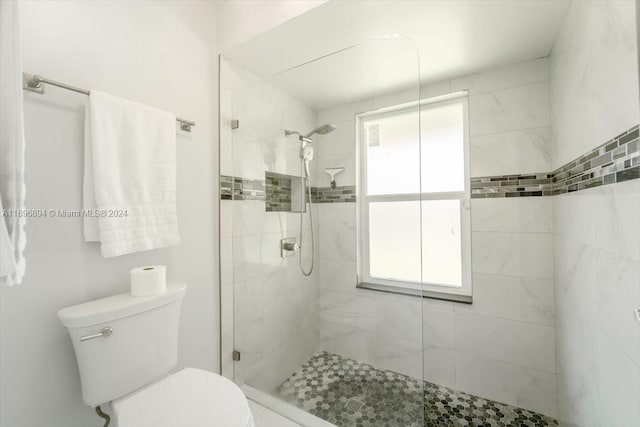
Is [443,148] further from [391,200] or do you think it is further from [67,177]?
[67,177]

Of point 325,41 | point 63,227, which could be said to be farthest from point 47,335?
point 325,41

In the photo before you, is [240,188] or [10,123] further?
[240,188]

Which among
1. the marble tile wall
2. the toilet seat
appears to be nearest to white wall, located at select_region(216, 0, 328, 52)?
the marble tile wall

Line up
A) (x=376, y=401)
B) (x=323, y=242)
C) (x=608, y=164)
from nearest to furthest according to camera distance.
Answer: (x=608, y=164) → (x=376, y=401) → (x=323, y=242)

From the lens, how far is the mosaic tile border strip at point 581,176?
2.66 ft

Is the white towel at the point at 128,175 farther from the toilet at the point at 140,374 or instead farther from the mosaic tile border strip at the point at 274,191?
the mosaic tile border strip at the point at 274,191

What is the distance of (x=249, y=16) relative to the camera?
154 centimetres

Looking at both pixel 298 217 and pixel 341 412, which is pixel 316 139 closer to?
pixel 298 217

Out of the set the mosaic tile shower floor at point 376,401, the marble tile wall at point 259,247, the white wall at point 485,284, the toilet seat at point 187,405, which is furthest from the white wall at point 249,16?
the mosaic tile shower floor at point 376,401

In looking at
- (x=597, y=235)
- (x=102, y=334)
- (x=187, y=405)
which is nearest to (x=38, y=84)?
(x=102, y=334)

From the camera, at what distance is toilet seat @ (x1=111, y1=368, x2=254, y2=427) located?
872 millimetres

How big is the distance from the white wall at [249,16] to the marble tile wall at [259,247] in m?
0.16

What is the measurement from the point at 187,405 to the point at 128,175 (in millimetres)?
931

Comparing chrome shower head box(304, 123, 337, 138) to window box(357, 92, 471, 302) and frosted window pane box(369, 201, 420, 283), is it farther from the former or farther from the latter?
frosted window pane box(369, 201, 420, 283)
